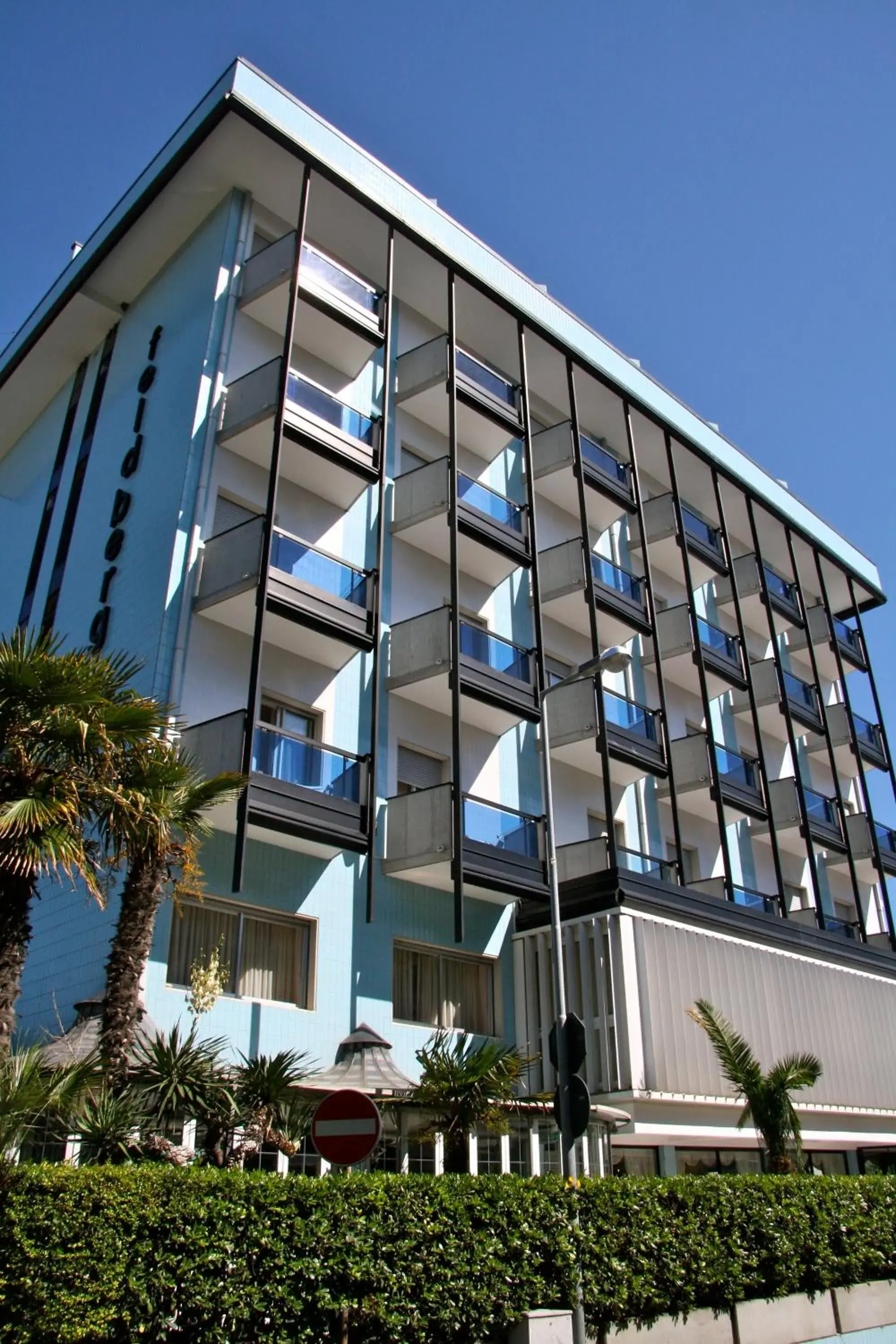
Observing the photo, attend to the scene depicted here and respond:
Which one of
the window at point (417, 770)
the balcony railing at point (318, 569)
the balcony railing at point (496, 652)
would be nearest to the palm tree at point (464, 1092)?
the window at point (417, 770)

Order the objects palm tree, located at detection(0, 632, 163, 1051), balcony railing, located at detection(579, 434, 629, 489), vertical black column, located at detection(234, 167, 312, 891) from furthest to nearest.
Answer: balcony railing, located at detection(579, 434, 629, 489)
vertical black column, located at detection(234, 167, 312, 891)
palm tree, located at detection(0, 632, 163, 1051)

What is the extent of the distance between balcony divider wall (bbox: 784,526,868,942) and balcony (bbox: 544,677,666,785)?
656 cm

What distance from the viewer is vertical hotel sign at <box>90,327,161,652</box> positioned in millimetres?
20375

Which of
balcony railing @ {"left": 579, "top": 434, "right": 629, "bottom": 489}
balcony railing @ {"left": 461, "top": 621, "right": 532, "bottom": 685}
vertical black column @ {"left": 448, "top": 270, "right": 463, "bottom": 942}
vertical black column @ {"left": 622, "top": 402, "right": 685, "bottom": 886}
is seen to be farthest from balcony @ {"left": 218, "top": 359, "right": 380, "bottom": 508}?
vertical black column @ {"left": 622, "top": 402, "right": 685, "bottom": 886}

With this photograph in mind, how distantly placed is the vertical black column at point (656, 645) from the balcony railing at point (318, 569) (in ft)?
28.0

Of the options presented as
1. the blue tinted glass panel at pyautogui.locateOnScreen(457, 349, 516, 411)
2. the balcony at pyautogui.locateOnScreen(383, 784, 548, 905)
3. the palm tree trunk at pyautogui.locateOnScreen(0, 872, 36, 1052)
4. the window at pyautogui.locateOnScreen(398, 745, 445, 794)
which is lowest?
the palm tree trunk at pyautogui.locateOnScreen(0, 872, 36, 1052)

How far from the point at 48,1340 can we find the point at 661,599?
26.0m

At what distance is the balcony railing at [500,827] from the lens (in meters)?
19.8

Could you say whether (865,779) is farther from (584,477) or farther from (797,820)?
(584,477)

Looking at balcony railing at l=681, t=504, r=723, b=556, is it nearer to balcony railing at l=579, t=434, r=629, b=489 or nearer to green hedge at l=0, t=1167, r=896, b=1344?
balcony railing at l=579, t=434, r=629, b=489

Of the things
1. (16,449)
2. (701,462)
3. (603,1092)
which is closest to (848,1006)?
(603,1092)

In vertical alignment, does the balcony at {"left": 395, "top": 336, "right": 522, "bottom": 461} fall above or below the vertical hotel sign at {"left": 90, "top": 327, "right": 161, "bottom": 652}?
above

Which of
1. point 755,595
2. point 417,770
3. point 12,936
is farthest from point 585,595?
point 12,936

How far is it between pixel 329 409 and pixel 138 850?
11.5m
